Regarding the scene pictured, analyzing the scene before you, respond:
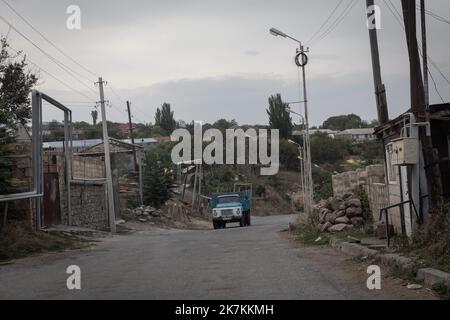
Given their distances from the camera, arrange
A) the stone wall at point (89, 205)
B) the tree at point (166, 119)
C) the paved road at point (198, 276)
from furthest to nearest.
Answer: the tree at point (166, 119), the stone wall at point (89, 205), the paved road at point (198, 276)

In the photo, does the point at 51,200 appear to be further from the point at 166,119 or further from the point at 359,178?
Result: the point at 166,119

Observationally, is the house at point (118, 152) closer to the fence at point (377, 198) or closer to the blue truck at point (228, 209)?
the blue truck at point (228, 209)

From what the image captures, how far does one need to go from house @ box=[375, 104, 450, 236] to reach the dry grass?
10994 mm

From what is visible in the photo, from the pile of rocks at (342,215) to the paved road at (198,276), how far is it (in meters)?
3.80

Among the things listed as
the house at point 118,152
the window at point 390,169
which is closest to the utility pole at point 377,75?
the window at point 390,169

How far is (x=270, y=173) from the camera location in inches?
3664

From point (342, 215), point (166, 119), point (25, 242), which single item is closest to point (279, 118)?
point (166, 119)

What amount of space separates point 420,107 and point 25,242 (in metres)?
12.7

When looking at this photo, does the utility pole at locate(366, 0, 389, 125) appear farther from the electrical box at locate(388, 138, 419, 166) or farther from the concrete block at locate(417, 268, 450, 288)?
the concrete block at locate(417, 268, 450, 288)

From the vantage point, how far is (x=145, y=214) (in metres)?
46.4

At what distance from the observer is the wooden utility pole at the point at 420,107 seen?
44.3 feet

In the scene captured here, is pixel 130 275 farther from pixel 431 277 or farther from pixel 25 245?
pixel 25 245
